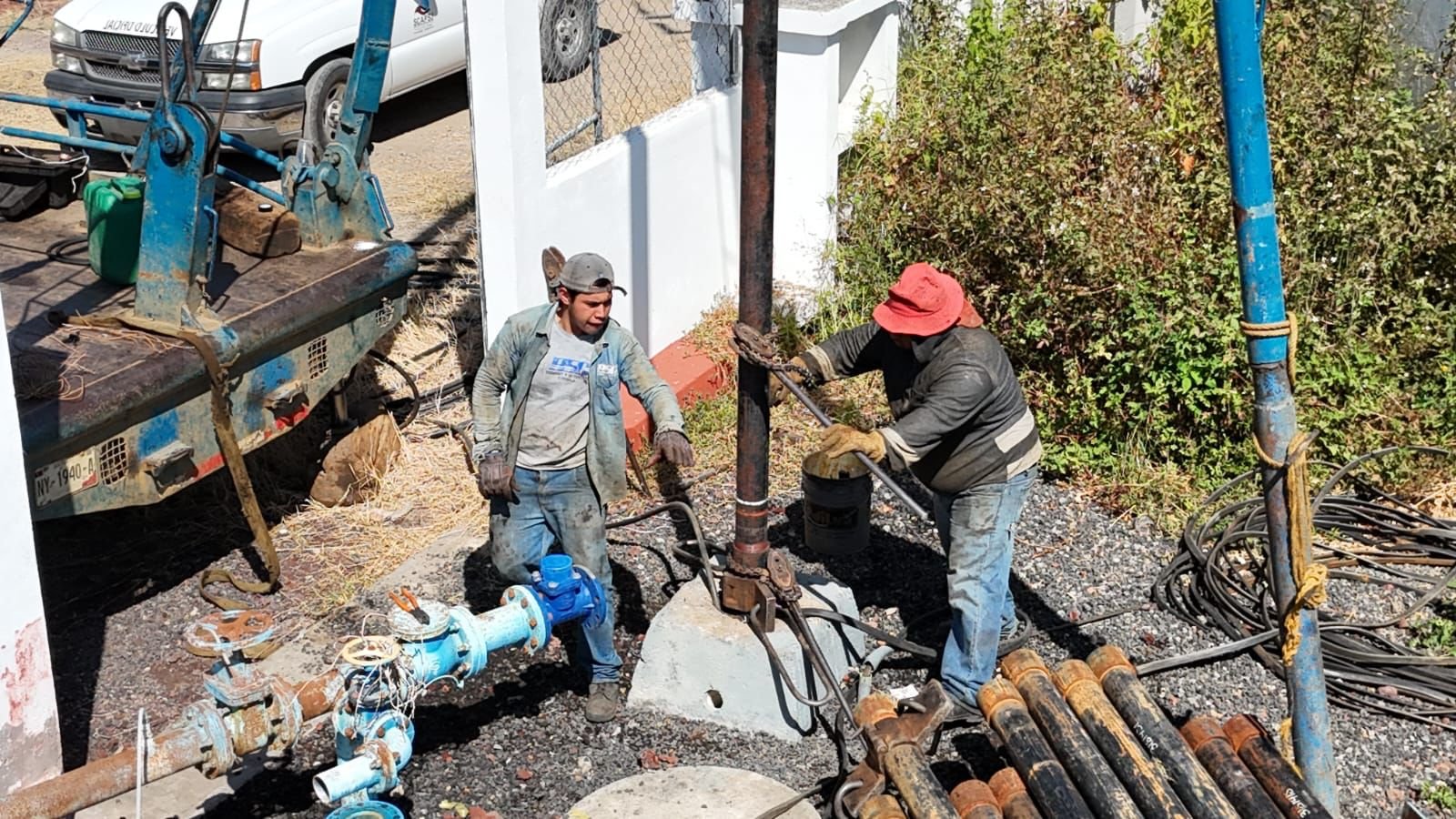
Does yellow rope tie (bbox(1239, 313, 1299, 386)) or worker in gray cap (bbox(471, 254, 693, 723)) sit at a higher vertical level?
yellow rope tie (bbox(1239, 313, 1299, 386))

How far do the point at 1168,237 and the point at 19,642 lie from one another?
5703mm

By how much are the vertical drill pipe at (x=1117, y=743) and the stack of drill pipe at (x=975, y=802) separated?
1.31 feet

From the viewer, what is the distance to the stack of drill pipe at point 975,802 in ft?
14.4

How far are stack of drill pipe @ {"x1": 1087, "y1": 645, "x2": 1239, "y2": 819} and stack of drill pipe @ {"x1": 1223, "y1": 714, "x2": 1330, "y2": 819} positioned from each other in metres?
0.15

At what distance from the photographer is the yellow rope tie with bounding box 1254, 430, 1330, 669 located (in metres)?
4.26

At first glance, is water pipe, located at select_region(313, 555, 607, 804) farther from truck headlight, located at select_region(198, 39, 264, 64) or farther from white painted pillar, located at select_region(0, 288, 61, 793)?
truck headlight, located at select_region(198, 39, 264, 64)

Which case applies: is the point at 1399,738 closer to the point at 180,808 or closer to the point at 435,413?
the point at 180,808

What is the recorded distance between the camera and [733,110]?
27.8 feet

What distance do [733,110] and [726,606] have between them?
3.86 m

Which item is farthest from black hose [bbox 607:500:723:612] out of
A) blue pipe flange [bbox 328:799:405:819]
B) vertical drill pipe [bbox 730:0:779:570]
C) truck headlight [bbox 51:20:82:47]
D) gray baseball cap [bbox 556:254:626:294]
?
truck headlight [bbox 51:20:82:47]

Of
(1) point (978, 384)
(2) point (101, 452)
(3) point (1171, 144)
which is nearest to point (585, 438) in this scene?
(1) point (978, 384)

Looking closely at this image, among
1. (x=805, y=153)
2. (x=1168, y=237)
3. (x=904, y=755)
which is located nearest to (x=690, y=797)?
(x=904, y=755)

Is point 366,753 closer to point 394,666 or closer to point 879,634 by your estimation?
point 394,666

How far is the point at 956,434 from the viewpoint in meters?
5.37
